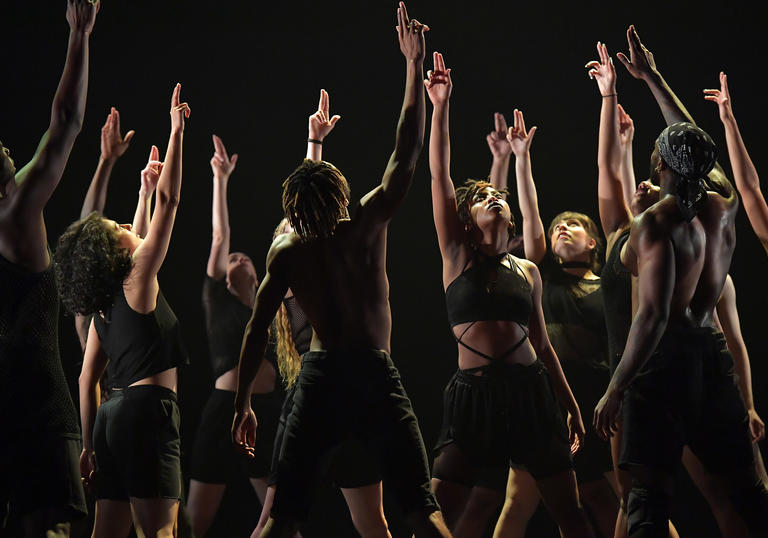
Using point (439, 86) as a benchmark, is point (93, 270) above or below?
below

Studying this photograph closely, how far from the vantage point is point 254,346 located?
8.92 ft

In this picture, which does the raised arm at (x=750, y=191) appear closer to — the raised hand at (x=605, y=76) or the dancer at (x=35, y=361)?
the raised hand at (x=605, y=76)

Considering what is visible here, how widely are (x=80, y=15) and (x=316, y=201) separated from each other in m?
1.20

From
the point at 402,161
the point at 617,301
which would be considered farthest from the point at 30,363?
the point at 617,301

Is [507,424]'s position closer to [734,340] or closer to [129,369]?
[734,340]

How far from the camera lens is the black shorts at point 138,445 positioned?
2904 mm

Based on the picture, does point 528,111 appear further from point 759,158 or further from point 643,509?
point 643,509

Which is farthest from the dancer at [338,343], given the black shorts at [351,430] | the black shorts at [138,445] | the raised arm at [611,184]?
the raised arm at [611,184]

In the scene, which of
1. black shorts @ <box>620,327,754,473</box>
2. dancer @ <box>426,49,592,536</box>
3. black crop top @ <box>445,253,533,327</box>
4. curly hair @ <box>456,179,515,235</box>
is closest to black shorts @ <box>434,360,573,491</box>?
dancer @ <box>426,49,592,536</box>

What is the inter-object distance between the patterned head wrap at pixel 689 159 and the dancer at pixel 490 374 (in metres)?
0.81

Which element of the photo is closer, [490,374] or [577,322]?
[490,374]

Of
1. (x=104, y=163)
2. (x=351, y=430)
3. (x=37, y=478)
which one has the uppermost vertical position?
(x=104, y=163)

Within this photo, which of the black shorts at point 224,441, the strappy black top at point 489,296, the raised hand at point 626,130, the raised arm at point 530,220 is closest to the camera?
the strappy black top at point 489,296

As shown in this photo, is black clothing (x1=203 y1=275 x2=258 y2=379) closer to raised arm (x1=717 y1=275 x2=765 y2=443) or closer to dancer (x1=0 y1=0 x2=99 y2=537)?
dancer (x1=0 y1=0 x2=99 y2=537)
